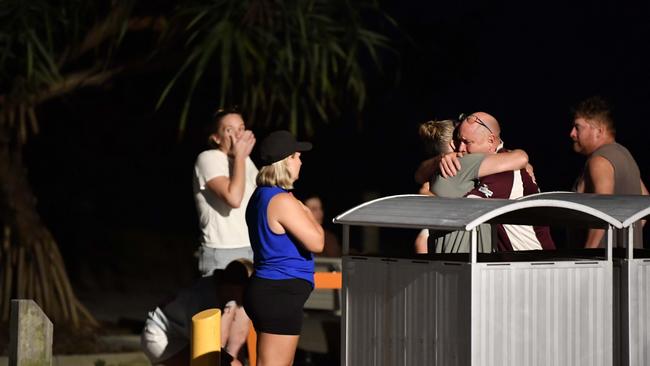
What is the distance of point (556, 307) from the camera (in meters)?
5.38

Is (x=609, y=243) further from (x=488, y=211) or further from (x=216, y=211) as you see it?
(x=216, y=211)

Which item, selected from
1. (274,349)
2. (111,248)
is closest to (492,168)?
(274,349)

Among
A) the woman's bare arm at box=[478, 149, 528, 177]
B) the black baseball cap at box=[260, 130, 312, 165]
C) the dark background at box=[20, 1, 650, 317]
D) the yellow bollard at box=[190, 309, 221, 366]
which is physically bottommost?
the yellow bollard at box=[190, 309, 221, 366]

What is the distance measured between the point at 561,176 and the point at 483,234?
8.99 m

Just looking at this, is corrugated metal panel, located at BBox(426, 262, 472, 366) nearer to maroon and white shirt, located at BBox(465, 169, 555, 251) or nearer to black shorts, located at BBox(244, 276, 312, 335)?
maroon and white shirt, located at BBox(465, 169, 555, 251)

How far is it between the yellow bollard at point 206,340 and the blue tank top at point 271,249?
28.0 inches

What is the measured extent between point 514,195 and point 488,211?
123 centimetres

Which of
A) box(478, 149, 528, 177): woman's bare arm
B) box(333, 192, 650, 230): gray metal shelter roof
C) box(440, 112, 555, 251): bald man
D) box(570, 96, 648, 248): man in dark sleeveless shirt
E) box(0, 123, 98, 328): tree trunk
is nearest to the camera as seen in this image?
box(333, 192, 650, 230): gray metal shelter roof

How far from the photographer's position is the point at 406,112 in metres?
17.6

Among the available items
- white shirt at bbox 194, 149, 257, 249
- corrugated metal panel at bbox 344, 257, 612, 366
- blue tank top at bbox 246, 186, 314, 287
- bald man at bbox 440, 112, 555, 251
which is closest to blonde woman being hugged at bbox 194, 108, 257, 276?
white shirt at bbox 194, 149, 257, 249

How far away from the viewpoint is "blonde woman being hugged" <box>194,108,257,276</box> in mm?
7707

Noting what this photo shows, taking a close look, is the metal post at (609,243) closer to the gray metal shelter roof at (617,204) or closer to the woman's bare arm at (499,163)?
the gray metal shelter roof at (617,204)

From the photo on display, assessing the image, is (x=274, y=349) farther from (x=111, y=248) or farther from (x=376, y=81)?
(x=111, y=248)

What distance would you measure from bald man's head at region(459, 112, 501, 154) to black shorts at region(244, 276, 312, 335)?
1.01 metres
